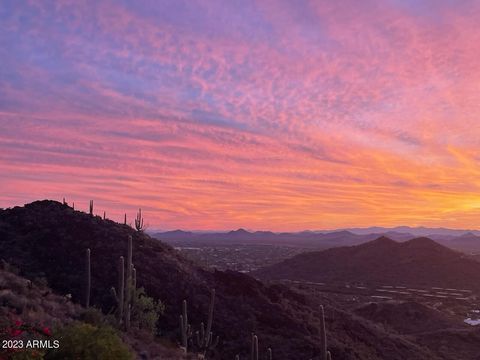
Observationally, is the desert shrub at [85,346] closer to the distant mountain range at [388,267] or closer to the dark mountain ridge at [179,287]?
the dark mountain ridge at [179,287]

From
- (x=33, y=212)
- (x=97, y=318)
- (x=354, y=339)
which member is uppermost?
(x=33, y=212)

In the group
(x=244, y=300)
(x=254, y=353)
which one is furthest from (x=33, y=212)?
(x=254, y=353)

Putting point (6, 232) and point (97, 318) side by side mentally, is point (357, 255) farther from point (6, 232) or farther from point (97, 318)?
point (97, 318)

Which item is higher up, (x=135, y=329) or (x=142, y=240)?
(x=142, y=240)

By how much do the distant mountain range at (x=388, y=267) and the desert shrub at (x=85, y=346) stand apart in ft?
254

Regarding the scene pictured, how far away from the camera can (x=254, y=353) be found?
70.6 feet

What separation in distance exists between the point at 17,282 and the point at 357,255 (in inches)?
3517

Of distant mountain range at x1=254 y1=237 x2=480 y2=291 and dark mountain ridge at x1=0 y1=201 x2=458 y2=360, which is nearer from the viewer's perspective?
dark mountain ridge at x1=0 y1=201 x2=458 y2=360

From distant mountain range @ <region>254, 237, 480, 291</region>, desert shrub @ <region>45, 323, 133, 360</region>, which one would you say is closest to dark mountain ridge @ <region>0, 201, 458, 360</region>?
desert shrub @ <region>45, 323, 133, 360</region>

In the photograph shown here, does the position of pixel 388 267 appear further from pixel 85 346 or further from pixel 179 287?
pixel 85 346

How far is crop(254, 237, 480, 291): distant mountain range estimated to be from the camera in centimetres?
8088

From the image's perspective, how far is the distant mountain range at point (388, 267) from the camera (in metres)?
80.9

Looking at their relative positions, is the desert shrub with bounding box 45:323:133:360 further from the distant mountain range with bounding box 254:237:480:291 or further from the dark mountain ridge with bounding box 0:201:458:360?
the distant mountain range with bounding box 254:237:480:291

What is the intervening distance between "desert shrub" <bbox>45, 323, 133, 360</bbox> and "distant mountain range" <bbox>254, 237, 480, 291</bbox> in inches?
3044
